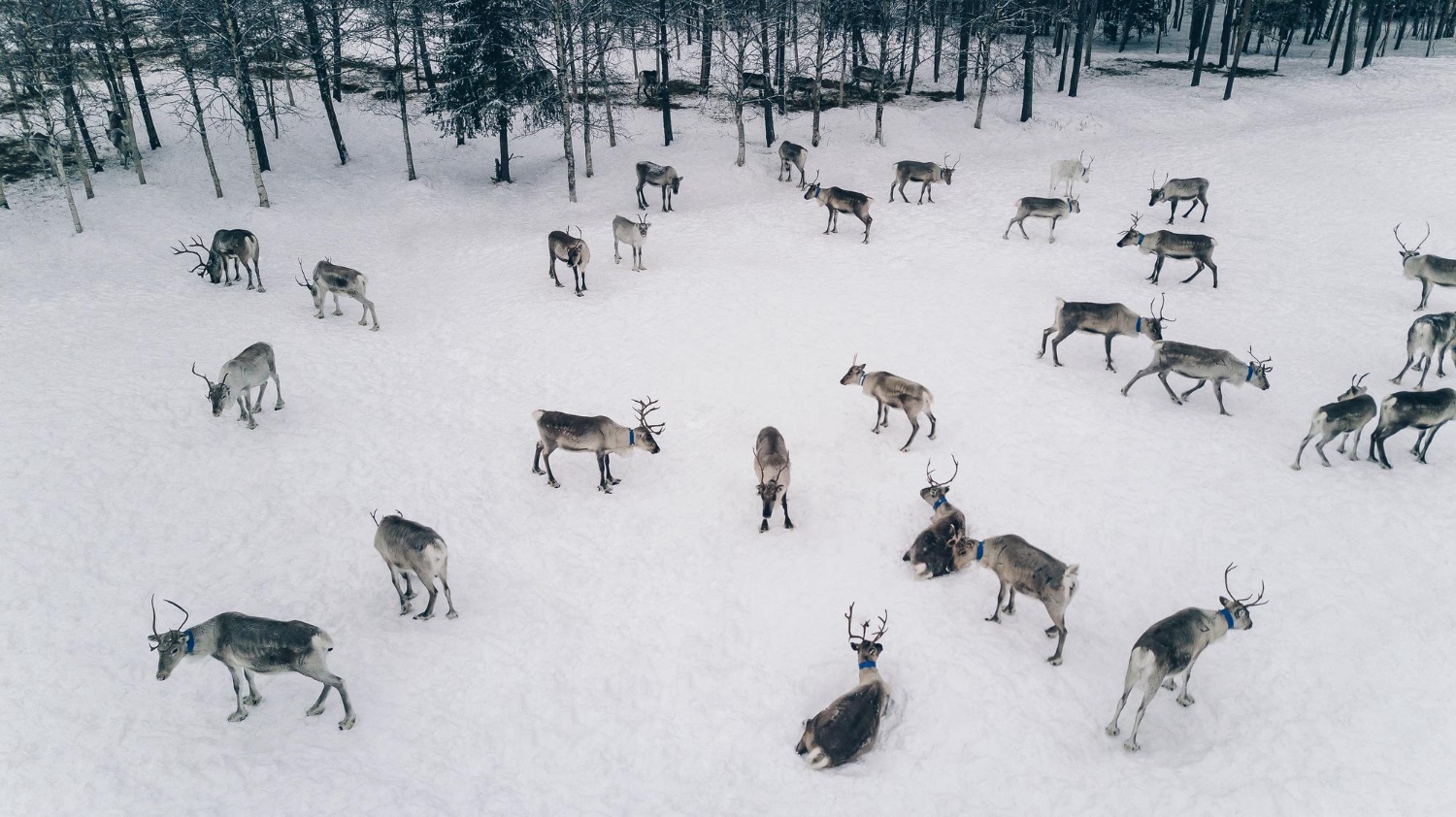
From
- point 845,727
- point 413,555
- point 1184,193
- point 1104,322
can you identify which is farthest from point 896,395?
point 1184,193

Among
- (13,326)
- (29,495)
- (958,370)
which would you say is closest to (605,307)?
(958,370)

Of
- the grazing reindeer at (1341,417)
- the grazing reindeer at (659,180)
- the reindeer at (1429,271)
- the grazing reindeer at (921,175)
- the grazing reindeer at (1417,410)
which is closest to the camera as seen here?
the grazing reindeer at (1417,410)

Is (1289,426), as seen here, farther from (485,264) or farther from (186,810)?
(485,264)

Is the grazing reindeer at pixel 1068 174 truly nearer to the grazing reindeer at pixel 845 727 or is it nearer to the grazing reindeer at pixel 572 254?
the grazing reindeer at pixel 572 254

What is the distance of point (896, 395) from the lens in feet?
49.9

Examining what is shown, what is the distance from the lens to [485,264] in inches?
976

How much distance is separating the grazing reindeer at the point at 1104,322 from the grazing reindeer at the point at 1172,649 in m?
8.61

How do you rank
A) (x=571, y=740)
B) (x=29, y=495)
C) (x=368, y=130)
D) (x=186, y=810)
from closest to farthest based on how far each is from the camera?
(x=186, y=810)
(x=571, y=740)
(x=29, y=495)
(x=368, y=130)

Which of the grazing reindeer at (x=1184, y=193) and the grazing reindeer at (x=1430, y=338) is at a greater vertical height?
the grazing reindeer at (x=1184, y=193)

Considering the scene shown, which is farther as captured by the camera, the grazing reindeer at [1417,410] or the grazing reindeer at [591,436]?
the grazing reindeer at [591,436]

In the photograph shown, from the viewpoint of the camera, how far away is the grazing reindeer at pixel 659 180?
29047 mm

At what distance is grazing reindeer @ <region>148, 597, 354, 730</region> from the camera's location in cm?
935

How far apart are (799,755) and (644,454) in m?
7.59

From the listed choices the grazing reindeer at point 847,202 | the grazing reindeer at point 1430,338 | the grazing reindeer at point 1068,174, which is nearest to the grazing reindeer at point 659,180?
the grazing reindeer at point 847,202
